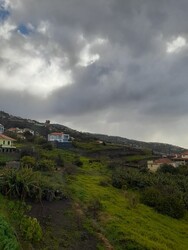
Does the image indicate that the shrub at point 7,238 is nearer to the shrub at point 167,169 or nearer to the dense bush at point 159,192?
the dense bush at point 159,192

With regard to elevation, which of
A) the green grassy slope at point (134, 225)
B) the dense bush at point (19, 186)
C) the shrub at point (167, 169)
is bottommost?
the green grassy slope at point (134, 225)

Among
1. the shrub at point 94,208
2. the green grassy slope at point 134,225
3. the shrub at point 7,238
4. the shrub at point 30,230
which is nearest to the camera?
the shrub at point 7,238

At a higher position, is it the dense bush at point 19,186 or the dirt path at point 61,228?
the dense bush at point 19,186

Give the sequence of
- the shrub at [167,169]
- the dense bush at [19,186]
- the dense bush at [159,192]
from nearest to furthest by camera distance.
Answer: the dense bush at [19,186]
the dense bush at [159,192]
the shrub at [167,169]

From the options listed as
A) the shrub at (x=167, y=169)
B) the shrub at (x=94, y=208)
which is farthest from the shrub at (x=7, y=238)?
the shrub at (x=167, y=169)

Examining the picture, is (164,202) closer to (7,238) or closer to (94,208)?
(94,208)

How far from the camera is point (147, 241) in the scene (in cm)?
2247

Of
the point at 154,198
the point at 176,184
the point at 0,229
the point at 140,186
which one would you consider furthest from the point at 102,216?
the point at 176,184

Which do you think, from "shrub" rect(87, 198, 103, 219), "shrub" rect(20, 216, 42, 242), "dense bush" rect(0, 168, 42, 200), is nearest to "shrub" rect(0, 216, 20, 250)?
"shrub" rect(20, 216, 42, 242)

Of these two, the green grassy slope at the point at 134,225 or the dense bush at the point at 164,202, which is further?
the dense bush at the point at 164,202

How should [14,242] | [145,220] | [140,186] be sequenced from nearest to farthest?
[14,242], [145,220], [140,186]

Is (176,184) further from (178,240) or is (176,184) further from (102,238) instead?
(102,238)

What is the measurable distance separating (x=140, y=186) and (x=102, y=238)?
24.3 meters

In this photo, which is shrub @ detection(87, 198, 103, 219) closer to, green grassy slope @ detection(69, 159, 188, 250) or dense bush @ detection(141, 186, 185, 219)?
green grassy slope @ detection(69, 159, 188, 250)
